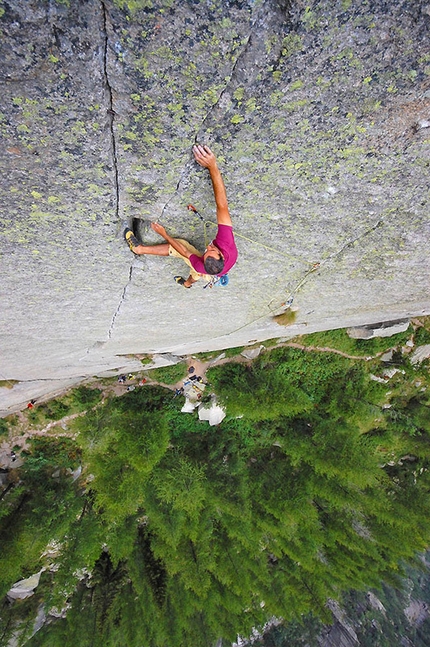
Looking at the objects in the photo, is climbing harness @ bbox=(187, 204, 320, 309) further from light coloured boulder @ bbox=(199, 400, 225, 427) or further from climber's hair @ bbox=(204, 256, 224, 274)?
light coloured boulder @ bbox=(199, 400, 225, 427)

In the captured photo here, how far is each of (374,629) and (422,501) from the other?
13.2 meters

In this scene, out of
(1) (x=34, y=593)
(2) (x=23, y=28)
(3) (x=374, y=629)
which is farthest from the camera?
(3) (x=374, y=629)

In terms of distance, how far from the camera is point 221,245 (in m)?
3.16

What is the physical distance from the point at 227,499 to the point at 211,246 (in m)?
7.43

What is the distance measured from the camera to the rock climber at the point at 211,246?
110 inches

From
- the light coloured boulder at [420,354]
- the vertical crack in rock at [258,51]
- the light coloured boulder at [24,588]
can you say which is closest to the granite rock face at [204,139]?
the vertical crack in rock at [258,51]

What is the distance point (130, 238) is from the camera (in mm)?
3260

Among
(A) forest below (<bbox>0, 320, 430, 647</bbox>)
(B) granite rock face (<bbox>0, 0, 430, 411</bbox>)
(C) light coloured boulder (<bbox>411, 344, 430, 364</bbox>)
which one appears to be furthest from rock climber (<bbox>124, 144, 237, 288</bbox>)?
(C) light coloured boulder (<bbox>411, 344, 430, 364</bbox>)

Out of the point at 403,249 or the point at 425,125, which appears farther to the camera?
the point at 403,249

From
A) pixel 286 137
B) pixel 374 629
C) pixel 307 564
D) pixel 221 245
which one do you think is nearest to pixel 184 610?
pixel 307 564

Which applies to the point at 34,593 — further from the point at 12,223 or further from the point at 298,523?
the point at 12,223

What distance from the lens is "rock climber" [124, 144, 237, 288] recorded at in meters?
2.81

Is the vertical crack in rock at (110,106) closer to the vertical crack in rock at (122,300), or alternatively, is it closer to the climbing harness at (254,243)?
the climbing harness at (254,243)

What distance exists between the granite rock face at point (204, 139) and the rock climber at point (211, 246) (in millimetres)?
102
